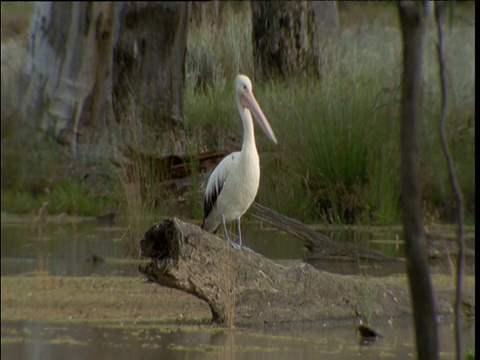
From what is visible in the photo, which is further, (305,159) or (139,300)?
(305,159)

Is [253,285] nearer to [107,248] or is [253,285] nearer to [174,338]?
[174,338]

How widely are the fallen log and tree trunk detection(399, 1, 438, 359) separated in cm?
248

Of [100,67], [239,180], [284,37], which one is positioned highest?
[284,37]

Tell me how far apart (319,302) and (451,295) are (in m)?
0.67

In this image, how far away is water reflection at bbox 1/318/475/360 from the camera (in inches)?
150

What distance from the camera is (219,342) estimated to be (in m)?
4.25

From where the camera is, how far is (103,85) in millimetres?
8672

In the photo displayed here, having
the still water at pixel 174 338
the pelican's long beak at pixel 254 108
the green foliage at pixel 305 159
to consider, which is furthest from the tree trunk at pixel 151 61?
the still water at pixel 174 338

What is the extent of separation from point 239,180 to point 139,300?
1.17 m

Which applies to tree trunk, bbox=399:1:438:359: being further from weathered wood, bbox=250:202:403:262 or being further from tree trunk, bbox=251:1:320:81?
tree trunk, bbox=251:1:320:81

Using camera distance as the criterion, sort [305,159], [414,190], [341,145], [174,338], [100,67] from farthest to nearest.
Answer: [100,67] → [305,159] → [341,145] → [174,338] → [414,190]

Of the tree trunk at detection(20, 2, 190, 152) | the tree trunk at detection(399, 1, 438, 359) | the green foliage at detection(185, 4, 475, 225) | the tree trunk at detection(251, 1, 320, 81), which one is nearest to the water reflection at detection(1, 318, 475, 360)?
the tree trunk at detection(399, 1, 438, 359)

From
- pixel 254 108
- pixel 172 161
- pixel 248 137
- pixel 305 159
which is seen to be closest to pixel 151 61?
pixel 172 161

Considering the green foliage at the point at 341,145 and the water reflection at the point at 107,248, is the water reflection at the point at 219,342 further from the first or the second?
the green foliage at the point at 341,145
